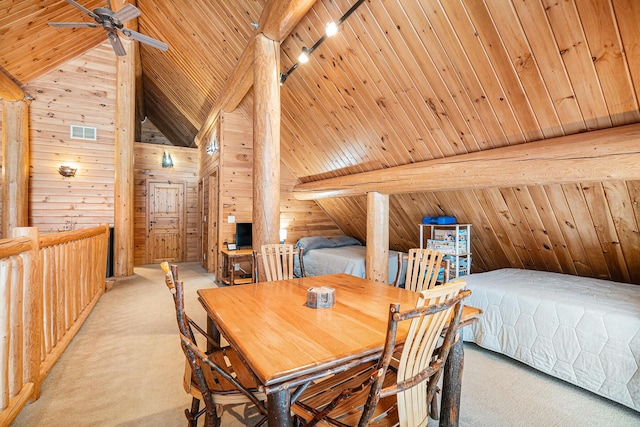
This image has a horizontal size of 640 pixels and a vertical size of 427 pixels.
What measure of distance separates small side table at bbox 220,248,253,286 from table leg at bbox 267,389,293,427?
11.7ft

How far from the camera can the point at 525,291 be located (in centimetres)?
246

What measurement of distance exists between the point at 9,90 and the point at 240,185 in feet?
11.8

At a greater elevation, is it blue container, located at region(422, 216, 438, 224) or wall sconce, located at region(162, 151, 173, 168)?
wall sconce, located at region(162, 151, 173, 168)

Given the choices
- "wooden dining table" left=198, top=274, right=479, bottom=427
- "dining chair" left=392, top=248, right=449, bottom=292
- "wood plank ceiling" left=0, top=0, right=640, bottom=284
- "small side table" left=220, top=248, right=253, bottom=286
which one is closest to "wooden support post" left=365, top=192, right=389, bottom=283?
"wood plank ceiling" left=0, top=0, right=640, bottom=284

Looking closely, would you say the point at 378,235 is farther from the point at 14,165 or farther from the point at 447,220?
the point at 14,165

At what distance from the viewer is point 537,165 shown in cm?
225

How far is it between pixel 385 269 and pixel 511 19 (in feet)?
8.94

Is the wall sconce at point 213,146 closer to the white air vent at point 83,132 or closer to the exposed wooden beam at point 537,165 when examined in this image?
the white air vent at point 83,132

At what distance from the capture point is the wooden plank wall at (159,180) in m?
6.90

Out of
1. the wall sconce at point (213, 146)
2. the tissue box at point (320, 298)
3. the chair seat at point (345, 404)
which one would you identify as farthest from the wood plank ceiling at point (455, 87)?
the chair seat at point (345, 404)

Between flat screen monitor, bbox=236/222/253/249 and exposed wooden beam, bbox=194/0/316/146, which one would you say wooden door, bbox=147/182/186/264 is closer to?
exposed wooden beam, bbox=194/0/316/146

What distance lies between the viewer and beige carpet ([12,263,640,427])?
1711mm

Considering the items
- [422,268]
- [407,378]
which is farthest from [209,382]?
[422,268]

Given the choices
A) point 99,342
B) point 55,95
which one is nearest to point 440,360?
point 99,342
